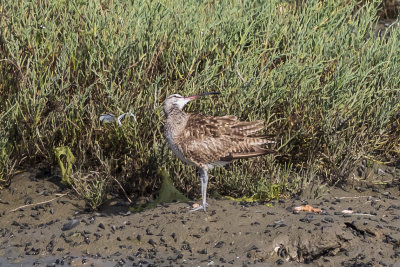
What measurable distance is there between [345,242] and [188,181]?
203 centimetres

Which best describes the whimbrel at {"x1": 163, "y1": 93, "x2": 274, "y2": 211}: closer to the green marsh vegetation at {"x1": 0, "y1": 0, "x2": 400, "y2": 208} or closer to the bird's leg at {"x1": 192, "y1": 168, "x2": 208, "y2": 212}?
the bird's leg at {"x1": 192, "y1": 168, "x2": 208, "y2": 212}

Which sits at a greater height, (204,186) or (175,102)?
(175,102)

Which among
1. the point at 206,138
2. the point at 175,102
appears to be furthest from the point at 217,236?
the point at 175,102

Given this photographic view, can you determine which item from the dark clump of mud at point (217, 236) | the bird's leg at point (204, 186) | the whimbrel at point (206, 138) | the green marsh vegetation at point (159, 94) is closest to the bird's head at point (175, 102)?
the whimbrel at point (206, 138)

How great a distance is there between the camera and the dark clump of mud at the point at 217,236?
649 cm

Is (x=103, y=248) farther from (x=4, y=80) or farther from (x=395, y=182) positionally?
(x=395, y=182)

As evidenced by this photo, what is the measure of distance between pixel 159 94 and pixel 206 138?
1.11m

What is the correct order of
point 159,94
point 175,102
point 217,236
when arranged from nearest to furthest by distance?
point 217,236
point 175,102
point 159,94

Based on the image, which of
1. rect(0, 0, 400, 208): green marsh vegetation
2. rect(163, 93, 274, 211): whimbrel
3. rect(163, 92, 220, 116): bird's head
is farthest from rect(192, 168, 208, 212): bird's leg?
rect(163, 92, 220, 116): bird's head

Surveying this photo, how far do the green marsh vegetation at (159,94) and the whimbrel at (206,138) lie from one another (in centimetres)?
47

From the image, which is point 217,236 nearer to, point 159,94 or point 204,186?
point 204,186

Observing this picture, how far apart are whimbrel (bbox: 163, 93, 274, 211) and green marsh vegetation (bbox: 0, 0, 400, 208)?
0.47 m

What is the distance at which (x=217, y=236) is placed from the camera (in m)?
6.75

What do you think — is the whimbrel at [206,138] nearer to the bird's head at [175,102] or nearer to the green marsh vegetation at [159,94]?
the bird's head at [175,102]
